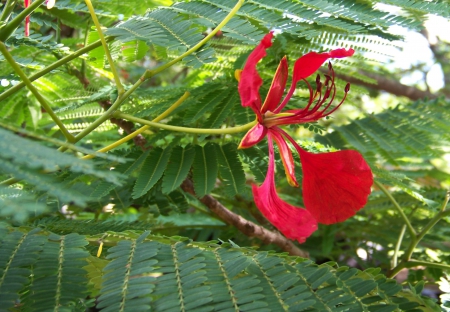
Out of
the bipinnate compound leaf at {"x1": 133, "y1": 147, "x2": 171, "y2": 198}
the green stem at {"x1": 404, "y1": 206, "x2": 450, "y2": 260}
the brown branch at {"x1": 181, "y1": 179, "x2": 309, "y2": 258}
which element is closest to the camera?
the bipinnate compound leaf at {"x1": 133, "y1": 147, "x2": 171, "y2": 198}

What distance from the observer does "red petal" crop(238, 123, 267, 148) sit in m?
0.85

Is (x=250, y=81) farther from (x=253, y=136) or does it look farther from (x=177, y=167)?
(x=177, y=167)

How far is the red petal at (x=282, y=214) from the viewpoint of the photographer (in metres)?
0.86

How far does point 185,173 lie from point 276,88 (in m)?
0.32

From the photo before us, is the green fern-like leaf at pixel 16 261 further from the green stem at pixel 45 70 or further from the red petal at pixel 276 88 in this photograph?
the red petal at pixel 276 88

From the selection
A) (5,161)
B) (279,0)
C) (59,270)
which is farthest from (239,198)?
(5,161)

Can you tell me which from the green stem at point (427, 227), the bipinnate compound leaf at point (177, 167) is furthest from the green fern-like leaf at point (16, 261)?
the green stem at point (427, 227)

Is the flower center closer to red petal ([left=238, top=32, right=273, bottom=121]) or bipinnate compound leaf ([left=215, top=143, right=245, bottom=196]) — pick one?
red petal ([left=238, top=32, right=273, bottom=121])

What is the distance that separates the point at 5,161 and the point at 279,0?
2.27ft

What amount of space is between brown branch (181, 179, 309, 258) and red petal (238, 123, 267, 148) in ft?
1.50

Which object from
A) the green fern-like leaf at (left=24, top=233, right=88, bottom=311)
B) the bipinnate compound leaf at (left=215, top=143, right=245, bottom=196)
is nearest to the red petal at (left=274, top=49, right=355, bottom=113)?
the bipinnate compound leaf at (left=215, top=143, right=245, bottom=196)

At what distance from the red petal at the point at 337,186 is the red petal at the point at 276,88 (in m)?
0.14

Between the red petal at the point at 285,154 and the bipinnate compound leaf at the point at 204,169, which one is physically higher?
the red petal at the point at 285,154

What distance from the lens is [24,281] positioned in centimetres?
66
